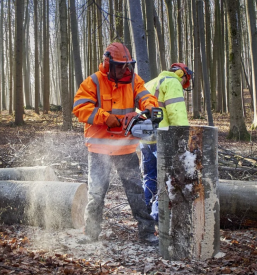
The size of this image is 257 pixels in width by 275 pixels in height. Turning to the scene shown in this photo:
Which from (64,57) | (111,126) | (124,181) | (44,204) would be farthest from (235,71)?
(44,204)

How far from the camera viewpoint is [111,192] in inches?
209

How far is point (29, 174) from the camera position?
4.68 m

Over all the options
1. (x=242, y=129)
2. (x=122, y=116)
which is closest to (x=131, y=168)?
(x=122, y=116)

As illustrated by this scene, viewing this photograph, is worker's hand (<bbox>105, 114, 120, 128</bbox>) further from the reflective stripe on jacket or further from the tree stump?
the reflective stripe on jacket

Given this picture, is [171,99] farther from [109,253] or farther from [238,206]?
[109,253]

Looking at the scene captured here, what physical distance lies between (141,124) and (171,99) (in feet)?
3.00

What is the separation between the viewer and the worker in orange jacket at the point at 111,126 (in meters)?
3.31

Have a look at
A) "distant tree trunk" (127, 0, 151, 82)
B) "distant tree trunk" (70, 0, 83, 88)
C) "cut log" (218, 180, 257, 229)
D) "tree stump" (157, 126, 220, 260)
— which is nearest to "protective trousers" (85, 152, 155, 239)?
"tree stump" (157, 126, 220, 260)

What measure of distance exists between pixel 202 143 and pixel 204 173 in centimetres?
26

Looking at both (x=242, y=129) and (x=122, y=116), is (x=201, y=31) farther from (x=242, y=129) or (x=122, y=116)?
(x=122, y=116)

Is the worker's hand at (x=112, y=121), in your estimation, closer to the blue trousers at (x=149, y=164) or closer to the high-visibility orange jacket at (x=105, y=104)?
the high-visibility orange jacket at (x=105, y=104)

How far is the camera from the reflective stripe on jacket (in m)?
3.88

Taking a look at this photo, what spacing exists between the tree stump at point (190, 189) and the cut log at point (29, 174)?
228 cm

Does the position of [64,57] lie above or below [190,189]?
above
